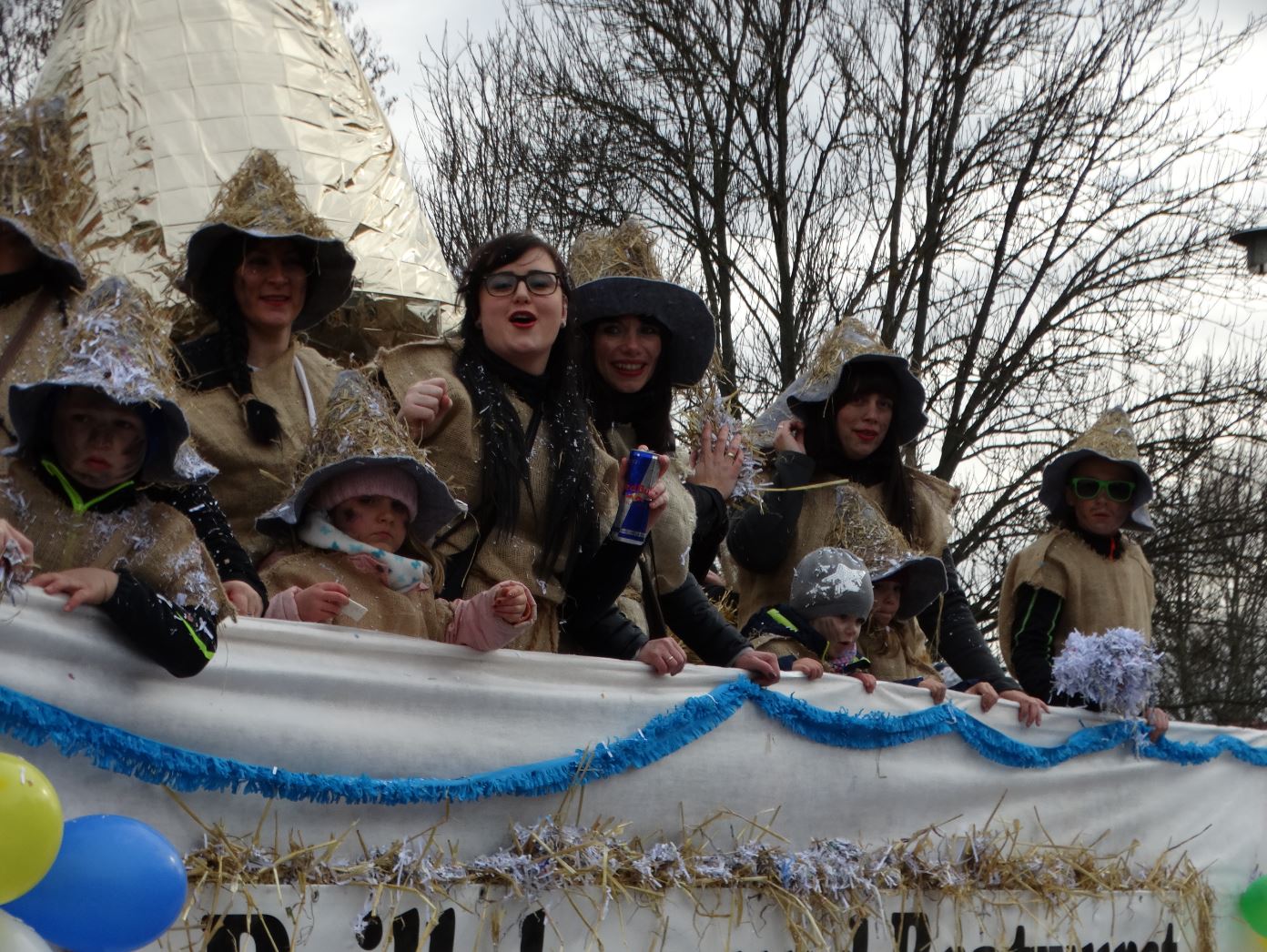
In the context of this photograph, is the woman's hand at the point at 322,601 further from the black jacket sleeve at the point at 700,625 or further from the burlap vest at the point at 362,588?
A: the black jacket sleeve at the point at 700,625

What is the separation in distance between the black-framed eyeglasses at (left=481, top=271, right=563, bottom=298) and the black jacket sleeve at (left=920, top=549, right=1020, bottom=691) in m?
1.77

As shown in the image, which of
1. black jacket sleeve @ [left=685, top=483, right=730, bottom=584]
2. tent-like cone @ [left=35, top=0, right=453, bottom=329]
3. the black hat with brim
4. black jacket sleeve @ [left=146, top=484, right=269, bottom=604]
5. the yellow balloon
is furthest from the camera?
tent-like cone @ [left=35, top=0, right=453, bottom=329]

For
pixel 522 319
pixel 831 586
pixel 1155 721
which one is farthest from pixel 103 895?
pixel 1155 721

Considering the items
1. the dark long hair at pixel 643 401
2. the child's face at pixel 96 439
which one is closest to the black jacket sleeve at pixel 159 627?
the child's face at pixel 96 439

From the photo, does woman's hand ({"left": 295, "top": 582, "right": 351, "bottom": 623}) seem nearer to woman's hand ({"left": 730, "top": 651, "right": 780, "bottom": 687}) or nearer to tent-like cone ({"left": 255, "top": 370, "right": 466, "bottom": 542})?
tent-like cone ({"left": 255, "top": 370, "right": 466, "bottom": 542})

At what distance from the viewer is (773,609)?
4.69m

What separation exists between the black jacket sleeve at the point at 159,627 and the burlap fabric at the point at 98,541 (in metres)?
0.11

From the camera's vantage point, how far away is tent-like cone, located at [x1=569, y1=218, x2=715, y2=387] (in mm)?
4488

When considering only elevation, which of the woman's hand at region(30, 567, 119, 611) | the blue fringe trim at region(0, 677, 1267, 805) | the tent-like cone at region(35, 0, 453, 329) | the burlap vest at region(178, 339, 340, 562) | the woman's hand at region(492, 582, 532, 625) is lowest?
the blue fringe trim at region(0, 677, 1267, 805)

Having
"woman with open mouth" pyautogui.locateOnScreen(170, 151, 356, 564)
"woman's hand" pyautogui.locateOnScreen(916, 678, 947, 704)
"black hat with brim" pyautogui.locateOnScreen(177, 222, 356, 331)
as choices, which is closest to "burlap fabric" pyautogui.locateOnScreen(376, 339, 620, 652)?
"woman with open mouth" pyautogui.locateOnScreen(170, 151, 356, 564)

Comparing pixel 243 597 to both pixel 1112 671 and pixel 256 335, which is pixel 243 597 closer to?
pixel 256 335

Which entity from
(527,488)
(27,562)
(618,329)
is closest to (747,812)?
(527,488)

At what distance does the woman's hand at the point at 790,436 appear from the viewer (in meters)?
5.35

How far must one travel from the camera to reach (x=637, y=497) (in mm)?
3662
